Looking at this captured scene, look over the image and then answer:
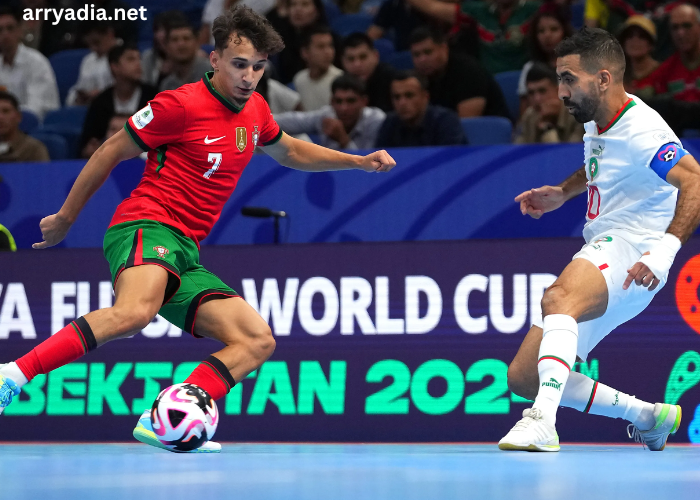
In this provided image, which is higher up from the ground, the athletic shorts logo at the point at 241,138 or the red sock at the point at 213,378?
the athletic shorts logo at the point at 241,138

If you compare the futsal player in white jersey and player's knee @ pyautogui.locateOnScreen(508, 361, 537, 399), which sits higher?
the futsal player in white jersey

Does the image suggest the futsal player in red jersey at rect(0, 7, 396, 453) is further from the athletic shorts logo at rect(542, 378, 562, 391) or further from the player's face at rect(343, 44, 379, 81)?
the player's face at rect(343, 44, 379, 81)

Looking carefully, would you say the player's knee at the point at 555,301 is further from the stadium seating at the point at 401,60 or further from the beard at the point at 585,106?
the stadium seating at the point at 401,60

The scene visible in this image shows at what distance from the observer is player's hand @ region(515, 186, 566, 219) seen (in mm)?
4633

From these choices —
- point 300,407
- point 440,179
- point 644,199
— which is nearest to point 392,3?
point 440,179

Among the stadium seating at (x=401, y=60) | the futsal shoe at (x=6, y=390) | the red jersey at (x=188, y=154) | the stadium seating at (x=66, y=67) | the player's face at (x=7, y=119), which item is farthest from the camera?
the stadium seating at (x=66, y=67)

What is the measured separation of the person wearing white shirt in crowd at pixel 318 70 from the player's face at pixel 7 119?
2.44m

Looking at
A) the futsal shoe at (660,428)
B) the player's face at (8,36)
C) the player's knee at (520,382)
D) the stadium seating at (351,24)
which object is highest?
the stadium seating at (351,24)

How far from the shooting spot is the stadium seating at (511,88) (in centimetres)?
831

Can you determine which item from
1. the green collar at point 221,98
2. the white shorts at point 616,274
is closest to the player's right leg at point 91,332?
the green collar at point 221,98

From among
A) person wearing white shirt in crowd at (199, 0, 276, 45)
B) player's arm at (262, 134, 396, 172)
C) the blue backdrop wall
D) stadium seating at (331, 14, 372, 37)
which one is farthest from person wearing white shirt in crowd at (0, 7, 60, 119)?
player's arm at (262, 134, 396, 172)

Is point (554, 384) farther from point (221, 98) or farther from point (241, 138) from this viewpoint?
point (221, 98)

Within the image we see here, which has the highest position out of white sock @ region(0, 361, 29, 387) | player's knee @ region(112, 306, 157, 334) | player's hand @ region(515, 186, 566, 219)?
player's hand @ region(515, 186, 566, 219)

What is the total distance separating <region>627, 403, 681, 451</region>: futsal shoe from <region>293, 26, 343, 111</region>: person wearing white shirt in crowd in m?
4.60
